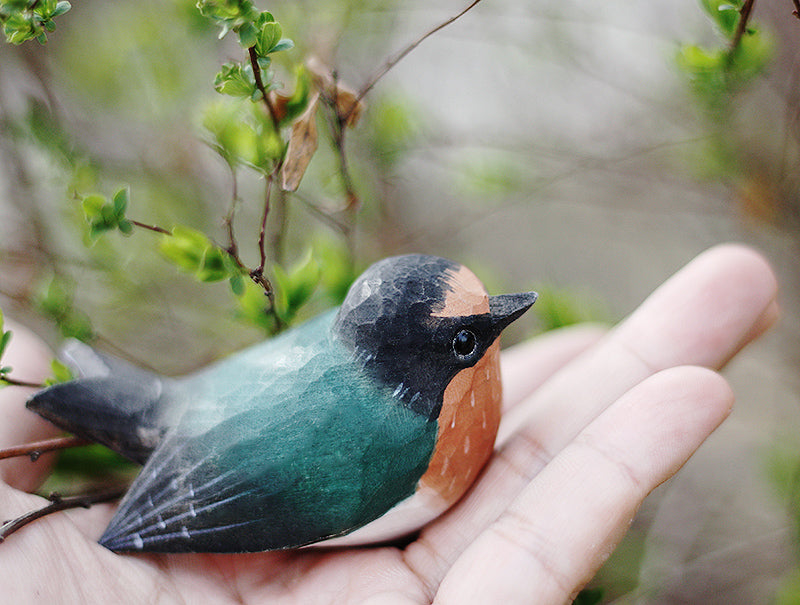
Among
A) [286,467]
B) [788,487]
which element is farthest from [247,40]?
[788,487]

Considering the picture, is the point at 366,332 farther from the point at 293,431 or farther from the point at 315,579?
the point at 315,579

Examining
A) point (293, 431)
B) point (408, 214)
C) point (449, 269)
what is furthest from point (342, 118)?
point (408, 214)

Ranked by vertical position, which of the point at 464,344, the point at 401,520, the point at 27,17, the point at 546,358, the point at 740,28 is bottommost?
the point at 546,358

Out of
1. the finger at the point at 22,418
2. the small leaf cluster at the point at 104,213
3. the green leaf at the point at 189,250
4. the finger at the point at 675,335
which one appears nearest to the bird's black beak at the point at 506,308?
the finger at the point at 675,335

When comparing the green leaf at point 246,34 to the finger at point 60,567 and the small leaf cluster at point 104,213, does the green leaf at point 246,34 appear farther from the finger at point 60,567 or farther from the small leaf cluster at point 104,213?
the finger at point 60,567

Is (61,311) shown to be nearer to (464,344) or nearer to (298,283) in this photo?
(298,283)

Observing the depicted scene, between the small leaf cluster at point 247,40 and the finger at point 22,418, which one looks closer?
the small leaf cluster at point 247,40
